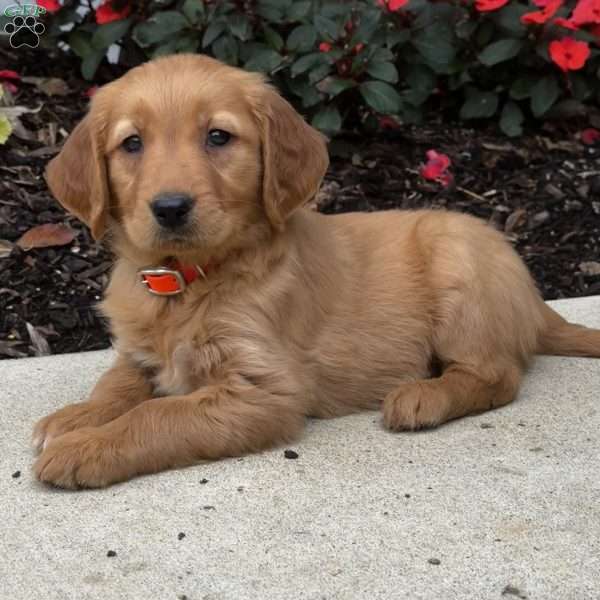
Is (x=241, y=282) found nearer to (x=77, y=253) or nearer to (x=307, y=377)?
(x=307, y=377)

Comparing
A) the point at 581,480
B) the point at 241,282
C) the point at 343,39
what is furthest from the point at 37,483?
the point at 343,39

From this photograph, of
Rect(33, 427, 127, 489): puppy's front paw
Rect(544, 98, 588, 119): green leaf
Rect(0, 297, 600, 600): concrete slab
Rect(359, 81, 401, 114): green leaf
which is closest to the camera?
Rect(0, 297, 600, 600): concrete slab

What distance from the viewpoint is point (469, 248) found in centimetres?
441

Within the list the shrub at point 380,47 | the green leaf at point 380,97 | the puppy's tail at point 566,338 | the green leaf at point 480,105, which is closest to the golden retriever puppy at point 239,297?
the puppy's tail at point 566,338

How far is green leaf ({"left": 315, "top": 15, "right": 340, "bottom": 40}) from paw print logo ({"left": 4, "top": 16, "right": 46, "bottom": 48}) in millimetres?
1878

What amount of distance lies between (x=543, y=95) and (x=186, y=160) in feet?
12.7

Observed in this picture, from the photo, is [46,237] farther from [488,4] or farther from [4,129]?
[488,4]

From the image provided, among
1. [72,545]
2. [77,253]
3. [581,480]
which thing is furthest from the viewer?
[77,253]

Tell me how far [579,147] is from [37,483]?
188 inches

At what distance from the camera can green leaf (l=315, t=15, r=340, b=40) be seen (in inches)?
242

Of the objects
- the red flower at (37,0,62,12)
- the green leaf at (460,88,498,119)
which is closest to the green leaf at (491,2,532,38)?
the green leaf at (460,88,498,119)

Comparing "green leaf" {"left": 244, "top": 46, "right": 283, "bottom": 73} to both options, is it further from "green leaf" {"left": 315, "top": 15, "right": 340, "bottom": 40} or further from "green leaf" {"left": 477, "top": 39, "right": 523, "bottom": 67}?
"green leaf" {"left": 477, "top": 39, "right": 523, "bottom": 67}

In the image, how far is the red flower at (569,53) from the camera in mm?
6273

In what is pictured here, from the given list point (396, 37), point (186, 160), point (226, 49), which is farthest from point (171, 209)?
point (396, 37)
